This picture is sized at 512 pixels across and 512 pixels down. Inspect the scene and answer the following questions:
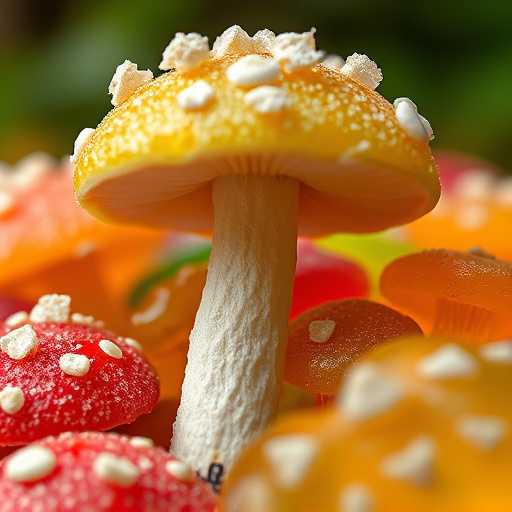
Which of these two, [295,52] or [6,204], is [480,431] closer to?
[295,52]

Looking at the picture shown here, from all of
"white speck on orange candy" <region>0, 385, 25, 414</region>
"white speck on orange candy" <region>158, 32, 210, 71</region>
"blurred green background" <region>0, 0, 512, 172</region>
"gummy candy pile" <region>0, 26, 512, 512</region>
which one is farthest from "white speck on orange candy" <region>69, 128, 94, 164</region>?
"blurred green background" <region>0, 0, 512, 172</region>

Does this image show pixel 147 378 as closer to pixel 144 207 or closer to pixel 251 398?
pixel 251 398

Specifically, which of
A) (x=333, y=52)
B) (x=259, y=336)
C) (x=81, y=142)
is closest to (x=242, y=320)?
(x=259, y=336)

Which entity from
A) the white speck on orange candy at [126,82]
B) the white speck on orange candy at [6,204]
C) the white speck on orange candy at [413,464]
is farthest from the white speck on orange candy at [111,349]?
the white speck on orange candy at [6,204]

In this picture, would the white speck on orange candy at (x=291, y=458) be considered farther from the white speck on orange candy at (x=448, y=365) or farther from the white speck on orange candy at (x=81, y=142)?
the white speck on orange candy at (x=81, y=142)

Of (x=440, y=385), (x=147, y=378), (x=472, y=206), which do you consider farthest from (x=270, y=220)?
(x=472, y=206)

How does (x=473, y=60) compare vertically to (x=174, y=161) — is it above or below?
below

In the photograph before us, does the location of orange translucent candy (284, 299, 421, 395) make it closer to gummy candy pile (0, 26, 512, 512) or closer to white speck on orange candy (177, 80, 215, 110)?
gummy candy pile (0, 26, 512, 512)
